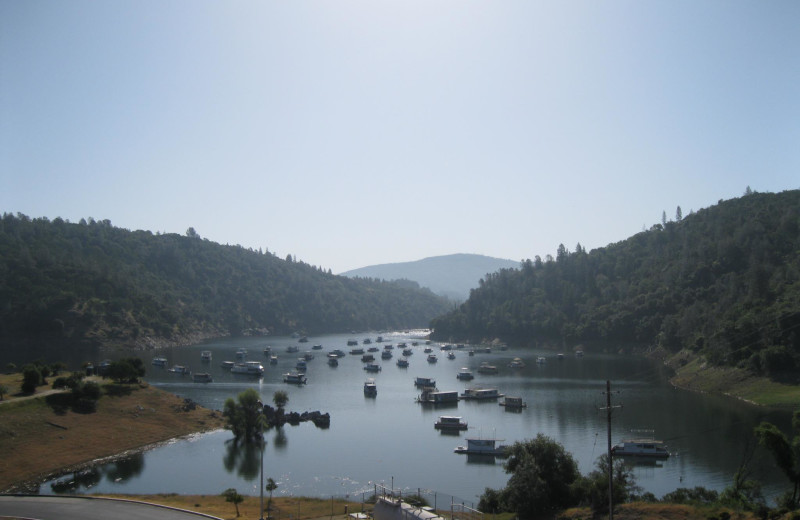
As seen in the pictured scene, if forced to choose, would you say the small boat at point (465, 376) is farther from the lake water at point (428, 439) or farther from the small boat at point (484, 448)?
the small boat at point (484, 448)

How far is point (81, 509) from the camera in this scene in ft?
105

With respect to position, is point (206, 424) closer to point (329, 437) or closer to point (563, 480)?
point (329, 437)

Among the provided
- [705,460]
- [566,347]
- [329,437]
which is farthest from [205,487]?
[566,347]

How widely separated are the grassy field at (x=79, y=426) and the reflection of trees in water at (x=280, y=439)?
21.1 ft

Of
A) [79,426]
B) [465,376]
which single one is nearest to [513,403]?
[465,376]

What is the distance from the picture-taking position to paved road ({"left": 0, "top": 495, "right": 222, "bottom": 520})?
3075 centimetres

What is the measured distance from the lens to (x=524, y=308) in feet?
600

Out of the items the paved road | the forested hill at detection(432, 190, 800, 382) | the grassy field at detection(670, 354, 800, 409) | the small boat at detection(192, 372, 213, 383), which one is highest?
the forested hill at detection(432, 190, 800, 382)

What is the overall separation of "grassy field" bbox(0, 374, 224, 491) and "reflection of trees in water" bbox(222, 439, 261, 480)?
693 cm

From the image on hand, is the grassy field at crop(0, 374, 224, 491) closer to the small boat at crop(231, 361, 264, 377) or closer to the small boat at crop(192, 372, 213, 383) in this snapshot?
the small boat at crop(192, 372, 213, 383)

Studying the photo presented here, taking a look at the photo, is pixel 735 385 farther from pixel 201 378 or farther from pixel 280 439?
pixel 201 378

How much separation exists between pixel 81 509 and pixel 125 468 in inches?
641

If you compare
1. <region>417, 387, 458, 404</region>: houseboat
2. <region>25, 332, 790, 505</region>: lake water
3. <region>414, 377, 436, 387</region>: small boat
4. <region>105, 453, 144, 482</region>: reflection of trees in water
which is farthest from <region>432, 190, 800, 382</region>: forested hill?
<region>105, 453, 144, 482</region>: reflection of trees in water

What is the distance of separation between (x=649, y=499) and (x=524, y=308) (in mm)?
150958
